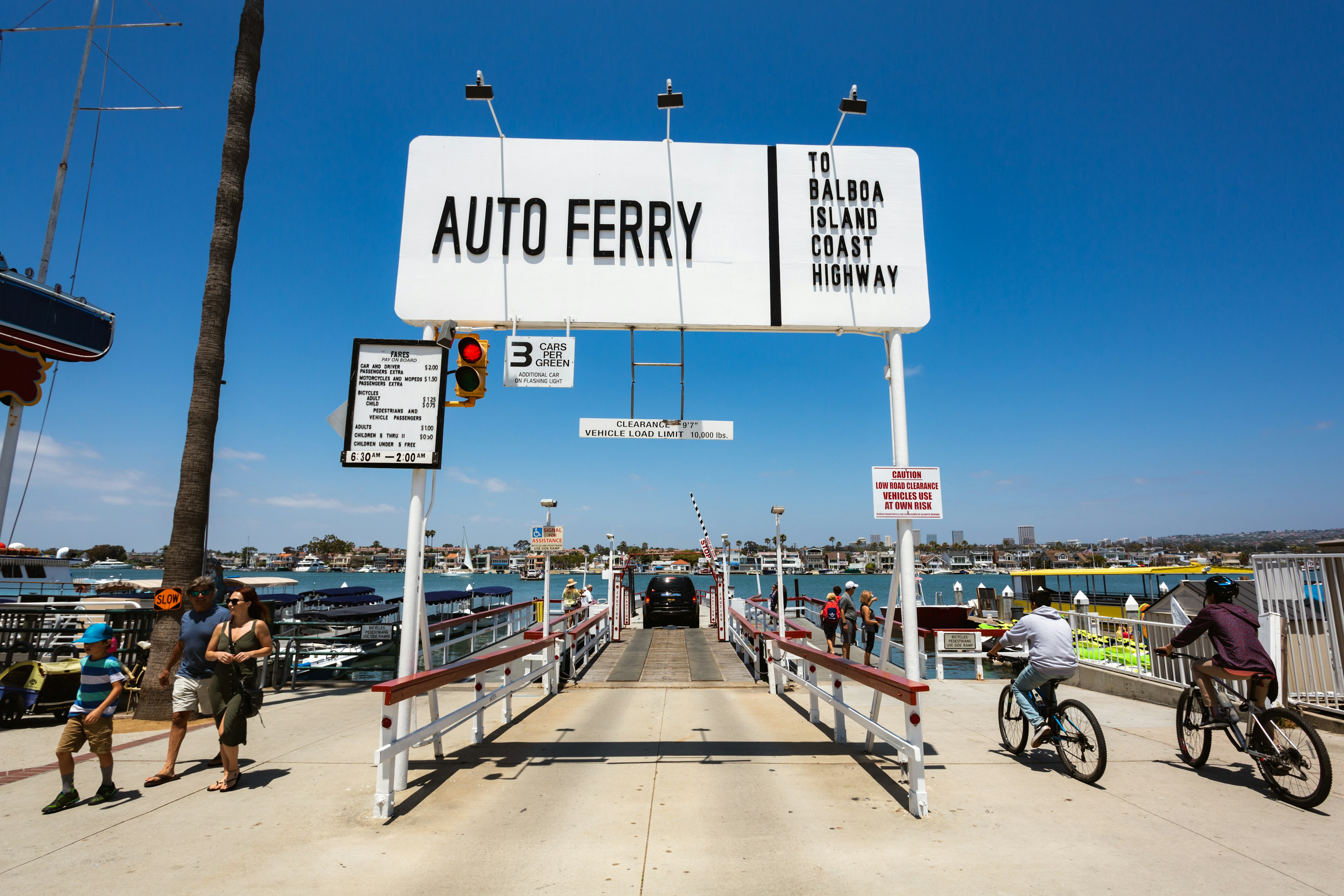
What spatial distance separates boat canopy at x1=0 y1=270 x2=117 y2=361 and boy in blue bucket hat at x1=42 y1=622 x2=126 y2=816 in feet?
27.4

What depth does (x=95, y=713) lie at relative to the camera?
5.54m

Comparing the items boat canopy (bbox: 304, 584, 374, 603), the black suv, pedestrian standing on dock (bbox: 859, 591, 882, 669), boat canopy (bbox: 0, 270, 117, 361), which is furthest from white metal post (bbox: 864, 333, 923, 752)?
boat canopy (bbox: 304, 584, 374, 603)

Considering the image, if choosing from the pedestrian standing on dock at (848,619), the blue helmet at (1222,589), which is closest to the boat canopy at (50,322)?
the pedestrian standing on dock at (848,619)

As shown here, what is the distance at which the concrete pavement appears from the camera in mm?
4086

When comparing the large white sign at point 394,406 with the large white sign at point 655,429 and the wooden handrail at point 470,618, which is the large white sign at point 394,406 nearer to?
the large white sign at point 655,429

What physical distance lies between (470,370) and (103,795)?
4.83 metres

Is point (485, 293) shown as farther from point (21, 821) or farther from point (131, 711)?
point (131, 711)

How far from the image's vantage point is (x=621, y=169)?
7473 mm

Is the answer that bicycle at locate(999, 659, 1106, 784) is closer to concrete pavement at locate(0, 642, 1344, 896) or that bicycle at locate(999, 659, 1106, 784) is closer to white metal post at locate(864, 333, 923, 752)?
concrete pavement at locate(0, 642, 1344, 896)

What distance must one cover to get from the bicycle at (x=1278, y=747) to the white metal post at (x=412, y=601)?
7393mm

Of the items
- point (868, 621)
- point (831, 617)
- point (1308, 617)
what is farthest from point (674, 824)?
point (831, 617)

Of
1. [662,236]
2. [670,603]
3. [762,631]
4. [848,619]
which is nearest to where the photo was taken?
[662,236]

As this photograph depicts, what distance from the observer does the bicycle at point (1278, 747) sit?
516 cm

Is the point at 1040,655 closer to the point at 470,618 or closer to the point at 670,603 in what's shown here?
the point at 470,618
